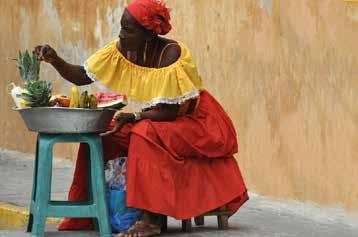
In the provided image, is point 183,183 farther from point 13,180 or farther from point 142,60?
point 13,180

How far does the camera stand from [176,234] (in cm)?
621

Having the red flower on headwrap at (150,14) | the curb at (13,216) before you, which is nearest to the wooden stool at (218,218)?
the red flower on headwrap at (150,14)

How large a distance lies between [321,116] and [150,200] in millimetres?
1840

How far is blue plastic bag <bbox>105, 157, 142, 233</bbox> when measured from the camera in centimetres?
605

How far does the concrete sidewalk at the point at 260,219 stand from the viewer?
638cm

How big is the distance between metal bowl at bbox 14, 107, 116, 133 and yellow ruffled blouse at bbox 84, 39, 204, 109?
0.74 ft

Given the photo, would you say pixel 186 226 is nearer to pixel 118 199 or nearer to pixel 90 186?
pixel 118 199

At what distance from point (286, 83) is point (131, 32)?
1.88 m

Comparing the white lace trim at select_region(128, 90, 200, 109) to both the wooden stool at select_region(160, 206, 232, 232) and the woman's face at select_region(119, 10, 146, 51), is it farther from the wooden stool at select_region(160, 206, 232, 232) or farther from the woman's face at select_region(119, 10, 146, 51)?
the wooden stool at select_region(160, 206, 232, 232)

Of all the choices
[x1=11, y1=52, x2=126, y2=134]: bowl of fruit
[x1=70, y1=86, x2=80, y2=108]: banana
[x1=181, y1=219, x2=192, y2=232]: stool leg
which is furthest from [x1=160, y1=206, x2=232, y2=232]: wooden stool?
[x1=70, y1=86, x2=80, y2=108]: banana

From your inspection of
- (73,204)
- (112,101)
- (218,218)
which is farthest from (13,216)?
(112,101)

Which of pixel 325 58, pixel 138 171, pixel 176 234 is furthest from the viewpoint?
pixel 325 58

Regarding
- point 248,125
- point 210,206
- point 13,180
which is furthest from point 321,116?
point 13,180

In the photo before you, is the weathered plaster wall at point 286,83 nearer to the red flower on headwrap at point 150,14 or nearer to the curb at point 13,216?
the red flower on headwrap at point 150,14
